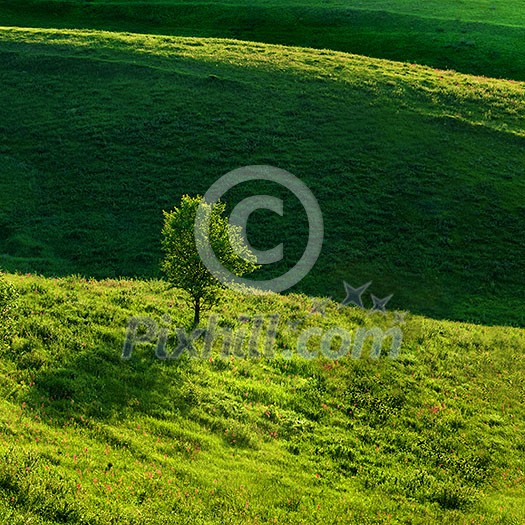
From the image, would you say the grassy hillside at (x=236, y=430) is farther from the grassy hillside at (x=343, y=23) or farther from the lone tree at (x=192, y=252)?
the grassy hillside at (x=343, y=23)

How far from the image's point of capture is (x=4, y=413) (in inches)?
572

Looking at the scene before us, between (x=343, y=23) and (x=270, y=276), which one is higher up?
(x=343, y=23)

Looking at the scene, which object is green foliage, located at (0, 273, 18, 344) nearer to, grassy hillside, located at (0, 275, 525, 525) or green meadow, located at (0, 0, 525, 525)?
green meadow, located at (0, 0, 525, 525)

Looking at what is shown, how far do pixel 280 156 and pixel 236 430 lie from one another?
34.3m

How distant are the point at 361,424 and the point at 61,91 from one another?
5055 centimetres

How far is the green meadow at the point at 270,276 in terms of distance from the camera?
48.6ft

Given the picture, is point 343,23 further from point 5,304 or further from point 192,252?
point 5,304

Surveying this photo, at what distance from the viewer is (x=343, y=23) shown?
86500mm

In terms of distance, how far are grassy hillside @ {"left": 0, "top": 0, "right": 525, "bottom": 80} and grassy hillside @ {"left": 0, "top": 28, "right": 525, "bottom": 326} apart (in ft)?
42.3

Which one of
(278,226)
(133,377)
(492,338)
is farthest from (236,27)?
(133,377)

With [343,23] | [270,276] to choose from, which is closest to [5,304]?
[270,276]

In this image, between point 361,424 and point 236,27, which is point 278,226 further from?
point 236,27

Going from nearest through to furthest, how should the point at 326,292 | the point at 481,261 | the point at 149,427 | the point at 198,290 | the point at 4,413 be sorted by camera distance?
1. the point at 4,413
2. the point at 149,427
3. the point at 198,290
4. the point at 326,292
5. the point at 481,261

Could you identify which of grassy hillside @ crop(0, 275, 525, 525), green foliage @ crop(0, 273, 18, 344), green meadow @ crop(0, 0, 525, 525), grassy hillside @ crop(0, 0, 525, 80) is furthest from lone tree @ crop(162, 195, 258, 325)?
grassy hillside @ crop(0, 0, 525, 80)
